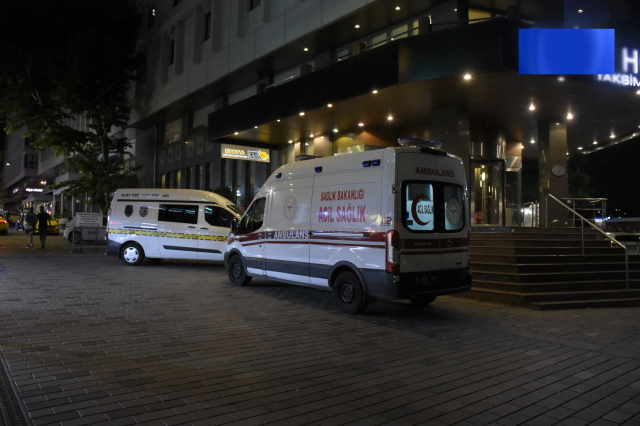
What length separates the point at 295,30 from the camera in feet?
61.8

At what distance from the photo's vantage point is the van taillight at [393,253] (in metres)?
7.20

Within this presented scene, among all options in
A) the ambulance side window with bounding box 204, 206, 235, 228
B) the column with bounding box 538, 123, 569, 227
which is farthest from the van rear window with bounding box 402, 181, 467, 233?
the column with bounding box 538, 123, 569, 227

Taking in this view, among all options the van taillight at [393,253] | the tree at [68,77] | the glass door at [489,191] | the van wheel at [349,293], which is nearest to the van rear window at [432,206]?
the van taillight at [393,253]

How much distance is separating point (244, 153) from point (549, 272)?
14.2 meters

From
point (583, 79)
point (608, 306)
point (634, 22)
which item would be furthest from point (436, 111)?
point (608, 306)

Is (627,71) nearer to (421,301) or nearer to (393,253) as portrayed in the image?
(421,301)

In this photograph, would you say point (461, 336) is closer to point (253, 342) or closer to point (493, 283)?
point (253, 342)

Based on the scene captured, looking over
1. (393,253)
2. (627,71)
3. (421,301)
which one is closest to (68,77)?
(421,301)

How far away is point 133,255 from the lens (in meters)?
15.0

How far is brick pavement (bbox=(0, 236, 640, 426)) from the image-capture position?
380cm

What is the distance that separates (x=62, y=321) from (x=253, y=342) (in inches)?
116
